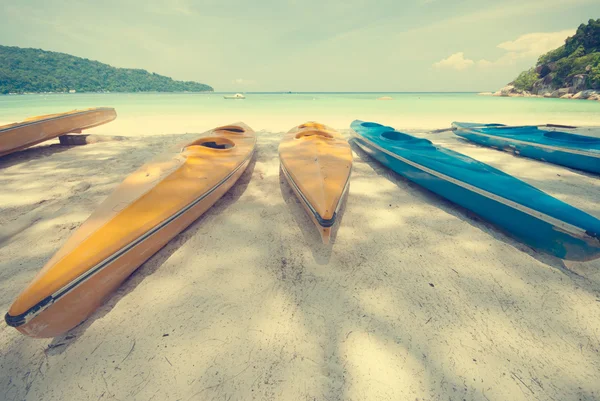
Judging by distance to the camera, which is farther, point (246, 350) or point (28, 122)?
point (28, 122)

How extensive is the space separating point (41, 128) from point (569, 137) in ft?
31.4

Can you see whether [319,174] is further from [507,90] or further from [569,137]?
[507,90]

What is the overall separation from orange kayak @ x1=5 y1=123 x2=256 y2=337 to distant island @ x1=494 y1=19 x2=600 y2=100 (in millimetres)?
45546

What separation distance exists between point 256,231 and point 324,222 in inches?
30.6

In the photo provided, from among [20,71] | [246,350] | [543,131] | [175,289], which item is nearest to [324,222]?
[246,350]

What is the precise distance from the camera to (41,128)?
4496 mm

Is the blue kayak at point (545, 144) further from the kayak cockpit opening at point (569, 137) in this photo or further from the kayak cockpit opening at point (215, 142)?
the kayak cockpit opening at point (215, 142)

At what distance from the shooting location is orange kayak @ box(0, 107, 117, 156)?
3994mm

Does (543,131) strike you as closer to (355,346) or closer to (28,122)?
(355,346)

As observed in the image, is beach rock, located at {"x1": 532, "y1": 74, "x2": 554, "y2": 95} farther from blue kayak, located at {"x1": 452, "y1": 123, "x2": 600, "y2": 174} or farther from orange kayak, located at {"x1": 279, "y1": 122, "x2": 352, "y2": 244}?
orange kayak, located at {"x1": 279, "y1": 122, "x2": 352, "y2": 244}

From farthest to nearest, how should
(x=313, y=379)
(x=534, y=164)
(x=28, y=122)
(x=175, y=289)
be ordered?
(x=28, y=122)
(x=534, y=164)
(x=175, y=289)
(x=313, y=379)

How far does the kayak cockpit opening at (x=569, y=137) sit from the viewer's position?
3930mm

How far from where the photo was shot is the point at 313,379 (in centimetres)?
117

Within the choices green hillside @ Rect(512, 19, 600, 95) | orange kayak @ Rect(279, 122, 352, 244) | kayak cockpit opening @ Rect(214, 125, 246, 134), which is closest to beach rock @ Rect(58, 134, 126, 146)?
kayak cockpit opening @ Rect(214, 125, 246, 134)
